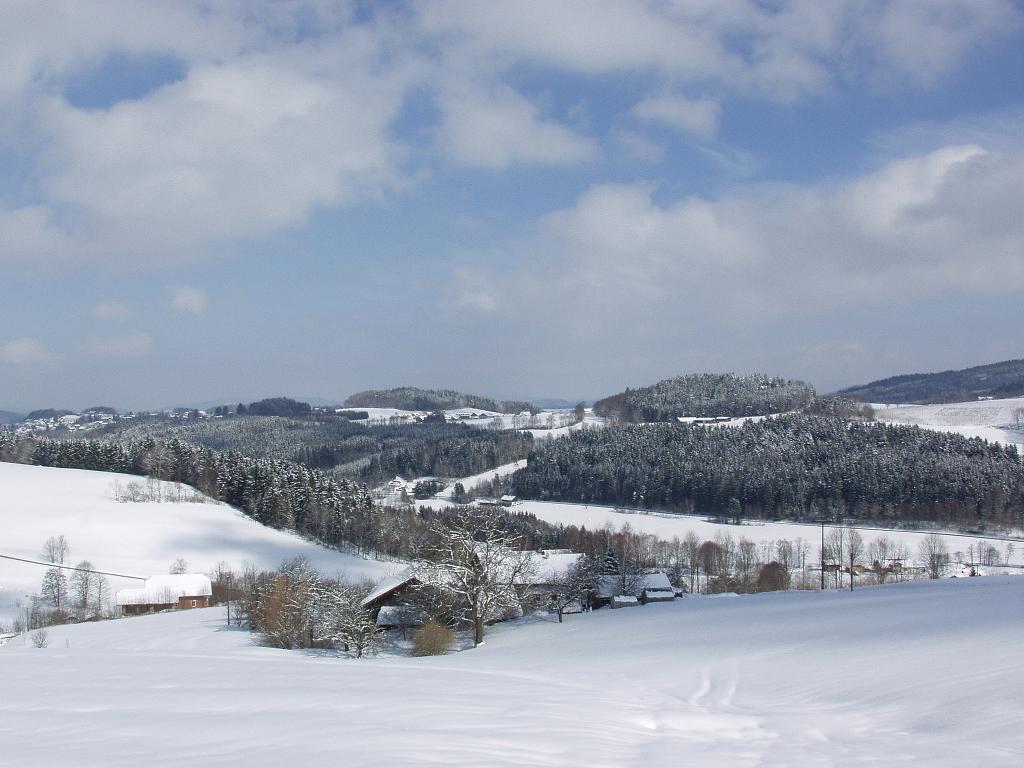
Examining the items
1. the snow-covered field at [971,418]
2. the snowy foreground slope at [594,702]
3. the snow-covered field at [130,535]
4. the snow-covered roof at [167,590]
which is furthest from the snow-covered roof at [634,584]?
the snow-covered field at [971,418]

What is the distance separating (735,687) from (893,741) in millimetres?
5990

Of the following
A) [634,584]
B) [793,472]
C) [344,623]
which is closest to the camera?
[344,623]

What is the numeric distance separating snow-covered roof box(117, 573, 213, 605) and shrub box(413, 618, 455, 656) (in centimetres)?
3267

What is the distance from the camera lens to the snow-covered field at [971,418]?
13588 centimetres

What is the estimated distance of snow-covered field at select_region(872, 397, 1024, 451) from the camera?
446ft

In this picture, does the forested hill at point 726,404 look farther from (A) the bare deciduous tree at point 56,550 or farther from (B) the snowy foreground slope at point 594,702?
(B) the snowy foreground slope at point 594,702

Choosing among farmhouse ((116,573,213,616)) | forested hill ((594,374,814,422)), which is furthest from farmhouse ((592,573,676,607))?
forested hill ((594,374,814,422))

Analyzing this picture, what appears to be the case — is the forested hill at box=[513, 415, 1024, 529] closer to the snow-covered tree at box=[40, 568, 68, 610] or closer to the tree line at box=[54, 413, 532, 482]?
the tree line at box=[54, 413, 532, 482]

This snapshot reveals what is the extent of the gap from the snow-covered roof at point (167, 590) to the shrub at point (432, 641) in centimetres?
3267

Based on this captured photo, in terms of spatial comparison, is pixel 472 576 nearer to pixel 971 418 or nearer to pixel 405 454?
pixel 405 454

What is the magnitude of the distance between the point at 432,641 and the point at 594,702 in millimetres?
19433

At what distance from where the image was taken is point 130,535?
7150cm

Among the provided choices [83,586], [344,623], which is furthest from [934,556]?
[83,586]

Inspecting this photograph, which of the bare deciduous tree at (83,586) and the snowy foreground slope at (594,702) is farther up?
the snowy foreground slope at (594,702)
